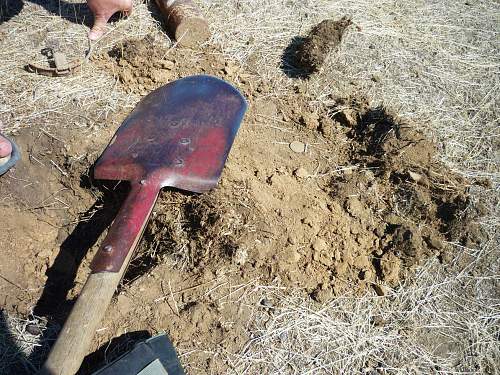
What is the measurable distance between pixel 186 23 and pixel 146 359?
2568mm

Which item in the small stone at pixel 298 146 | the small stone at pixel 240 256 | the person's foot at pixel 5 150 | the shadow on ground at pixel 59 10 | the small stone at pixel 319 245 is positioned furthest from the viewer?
the shadow on ground at pixel 59 10

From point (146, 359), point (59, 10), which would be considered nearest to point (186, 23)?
point (59, 10)

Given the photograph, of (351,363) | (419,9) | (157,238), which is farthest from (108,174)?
(419,9)

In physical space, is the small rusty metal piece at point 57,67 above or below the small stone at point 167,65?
above

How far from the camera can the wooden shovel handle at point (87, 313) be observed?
1.81 metres

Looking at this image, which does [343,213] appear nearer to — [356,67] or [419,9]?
[356,67]

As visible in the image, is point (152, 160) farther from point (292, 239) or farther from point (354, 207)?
point (354, 207)

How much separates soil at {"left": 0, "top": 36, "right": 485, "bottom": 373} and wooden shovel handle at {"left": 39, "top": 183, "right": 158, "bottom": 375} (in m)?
0.27

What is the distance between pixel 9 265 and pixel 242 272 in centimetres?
126

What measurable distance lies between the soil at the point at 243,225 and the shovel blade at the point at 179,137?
0.56ft

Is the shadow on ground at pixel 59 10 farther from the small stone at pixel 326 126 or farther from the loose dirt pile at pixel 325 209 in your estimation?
the small stone at pixel 326 126

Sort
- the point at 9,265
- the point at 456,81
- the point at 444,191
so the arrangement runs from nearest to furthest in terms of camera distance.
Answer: the point at 9,265 → the point at 444,191 → the point at 456,81

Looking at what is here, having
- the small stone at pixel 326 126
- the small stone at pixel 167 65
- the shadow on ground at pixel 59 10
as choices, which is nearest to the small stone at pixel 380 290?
the small stone at pixel 326 126

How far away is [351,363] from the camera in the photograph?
2207 mm
